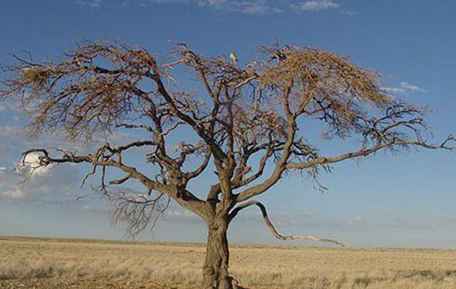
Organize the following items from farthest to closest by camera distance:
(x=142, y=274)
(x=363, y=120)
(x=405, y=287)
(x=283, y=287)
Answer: (x=142, y=274) → (x=405, y=287) → (x=283, y=287) → (x=363, y=120)

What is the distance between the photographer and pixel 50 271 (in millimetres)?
25375

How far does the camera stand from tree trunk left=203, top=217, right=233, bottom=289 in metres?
17.5

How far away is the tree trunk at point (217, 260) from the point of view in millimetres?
17547

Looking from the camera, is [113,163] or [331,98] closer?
[331,98]

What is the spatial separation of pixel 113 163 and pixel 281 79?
528 cm

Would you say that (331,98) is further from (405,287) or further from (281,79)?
(405,287)

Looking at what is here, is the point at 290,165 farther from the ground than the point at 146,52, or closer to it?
closer to it

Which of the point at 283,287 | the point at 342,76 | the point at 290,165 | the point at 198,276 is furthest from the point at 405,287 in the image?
the point at 342,76

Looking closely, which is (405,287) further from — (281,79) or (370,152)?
(281,79)

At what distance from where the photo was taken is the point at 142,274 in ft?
87.8

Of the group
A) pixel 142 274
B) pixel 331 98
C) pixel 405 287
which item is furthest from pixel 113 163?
pixel 405 287

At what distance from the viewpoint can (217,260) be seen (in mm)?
17672

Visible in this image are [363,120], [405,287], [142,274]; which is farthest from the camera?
[142,274]

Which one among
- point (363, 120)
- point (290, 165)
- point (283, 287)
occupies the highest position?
point (363, 120)
